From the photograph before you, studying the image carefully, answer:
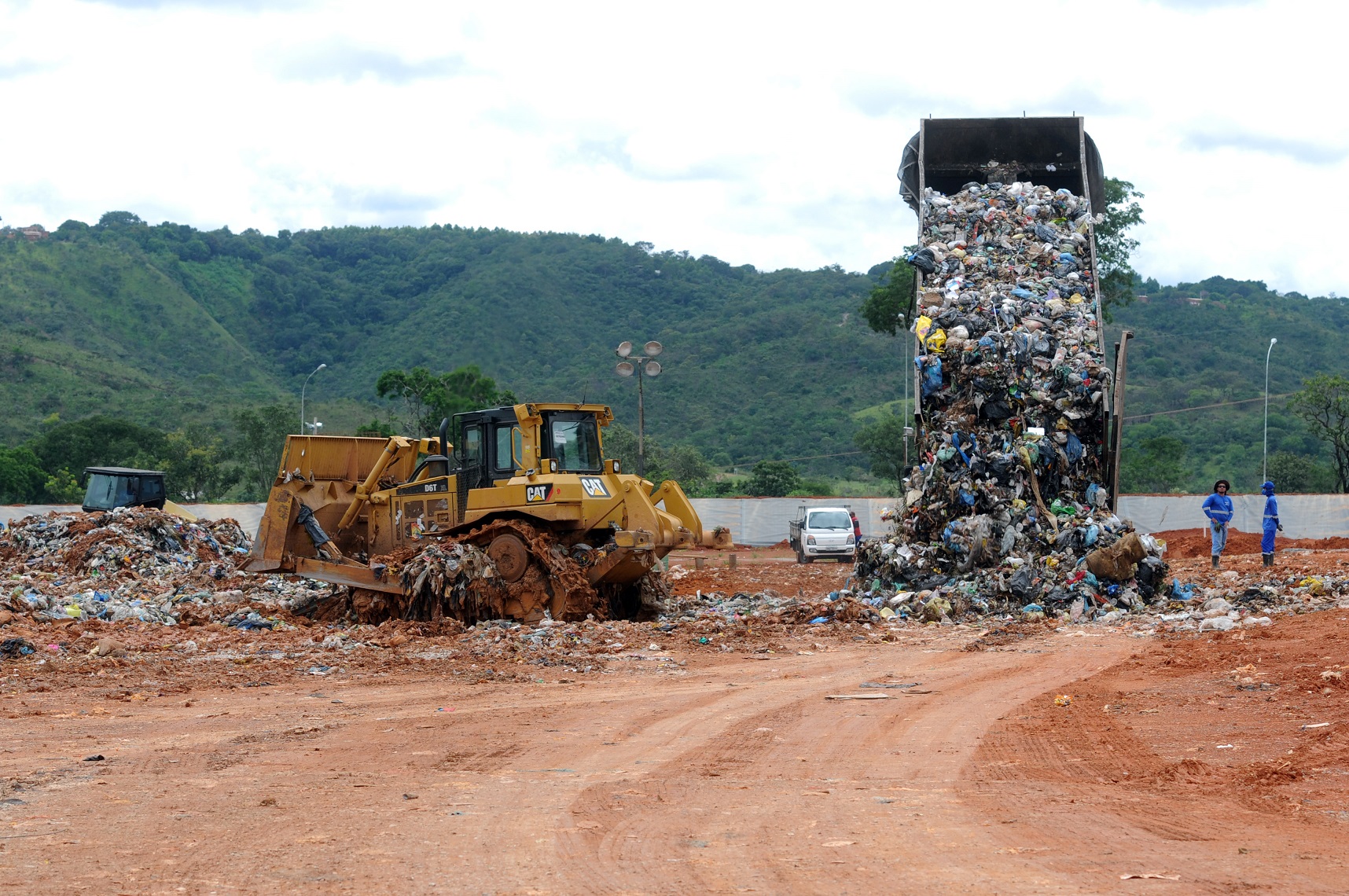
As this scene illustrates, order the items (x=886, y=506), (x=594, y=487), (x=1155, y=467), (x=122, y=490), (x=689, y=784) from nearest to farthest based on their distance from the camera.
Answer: (x=689, y=784) < (x=594, y=487) < (x=122, y=490) < (x=886, y=506) < (x=1155, y=467)

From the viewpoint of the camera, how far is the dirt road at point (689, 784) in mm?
4836

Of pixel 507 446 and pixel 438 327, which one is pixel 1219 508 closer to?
pixel 507 446

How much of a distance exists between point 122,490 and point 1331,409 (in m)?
35.3

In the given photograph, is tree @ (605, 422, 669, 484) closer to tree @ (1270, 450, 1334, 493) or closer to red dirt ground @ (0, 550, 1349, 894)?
tree @ (1270, 450, 1334, 493)

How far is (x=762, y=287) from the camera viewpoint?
88750mm

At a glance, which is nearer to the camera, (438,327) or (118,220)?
(438,327)

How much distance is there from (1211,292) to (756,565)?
66542 millimetres

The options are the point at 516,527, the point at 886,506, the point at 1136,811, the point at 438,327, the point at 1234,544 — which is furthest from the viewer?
the point at 438,327

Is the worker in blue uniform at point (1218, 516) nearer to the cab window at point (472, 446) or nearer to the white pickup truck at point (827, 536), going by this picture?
the white pickup truck at point (827, 536)

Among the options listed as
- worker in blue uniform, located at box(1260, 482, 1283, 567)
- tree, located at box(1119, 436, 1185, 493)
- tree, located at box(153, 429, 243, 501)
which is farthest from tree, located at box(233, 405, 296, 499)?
worker in blue uniform, located at box(1260, 482, 1283, 567)

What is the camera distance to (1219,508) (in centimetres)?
1853

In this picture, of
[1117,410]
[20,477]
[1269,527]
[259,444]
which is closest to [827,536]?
[1269,527]

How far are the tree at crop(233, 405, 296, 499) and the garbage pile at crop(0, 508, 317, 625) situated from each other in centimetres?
2488

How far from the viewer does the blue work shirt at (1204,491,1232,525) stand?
60.7ft
